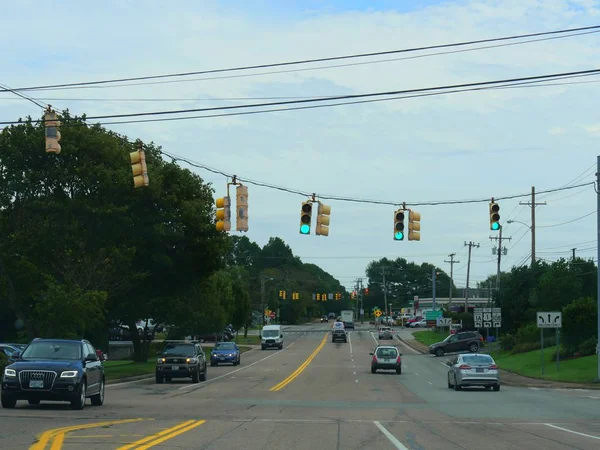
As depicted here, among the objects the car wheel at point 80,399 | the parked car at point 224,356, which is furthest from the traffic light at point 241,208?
the parked car at point 224,356

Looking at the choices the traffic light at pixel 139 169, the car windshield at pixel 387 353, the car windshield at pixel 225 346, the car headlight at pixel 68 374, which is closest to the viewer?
the car headlight at pixel 68 374

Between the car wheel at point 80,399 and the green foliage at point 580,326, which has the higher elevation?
the green foliage at point 580,326

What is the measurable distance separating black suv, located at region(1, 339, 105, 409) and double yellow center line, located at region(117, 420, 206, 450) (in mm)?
3410

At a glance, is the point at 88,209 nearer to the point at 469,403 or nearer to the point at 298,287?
the point at 469,403

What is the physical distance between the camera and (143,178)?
2114 centimetres

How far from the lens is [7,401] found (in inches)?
792

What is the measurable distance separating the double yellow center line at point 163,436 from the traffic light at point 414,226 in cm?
1242

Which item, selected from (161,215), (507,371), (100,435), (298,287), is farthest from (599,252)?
(298,287)

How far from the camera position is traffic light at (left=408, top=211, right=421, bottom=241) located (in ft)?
95.0

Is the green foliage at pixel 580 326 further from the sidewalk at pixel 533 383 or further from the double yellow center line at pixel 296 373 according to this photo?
the double yellow center line at pixel 296 373

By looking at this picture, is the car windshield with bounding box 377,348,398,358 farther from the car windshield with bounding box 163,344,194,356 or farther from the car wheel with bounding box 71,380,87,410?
the car wheel with bounding box 71,380,87,410

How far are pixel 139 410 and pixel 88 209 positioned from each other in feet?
63.0

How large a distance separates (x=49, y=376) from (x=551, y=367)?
33030mm

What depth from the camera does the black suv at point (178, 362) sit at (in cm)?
3612
